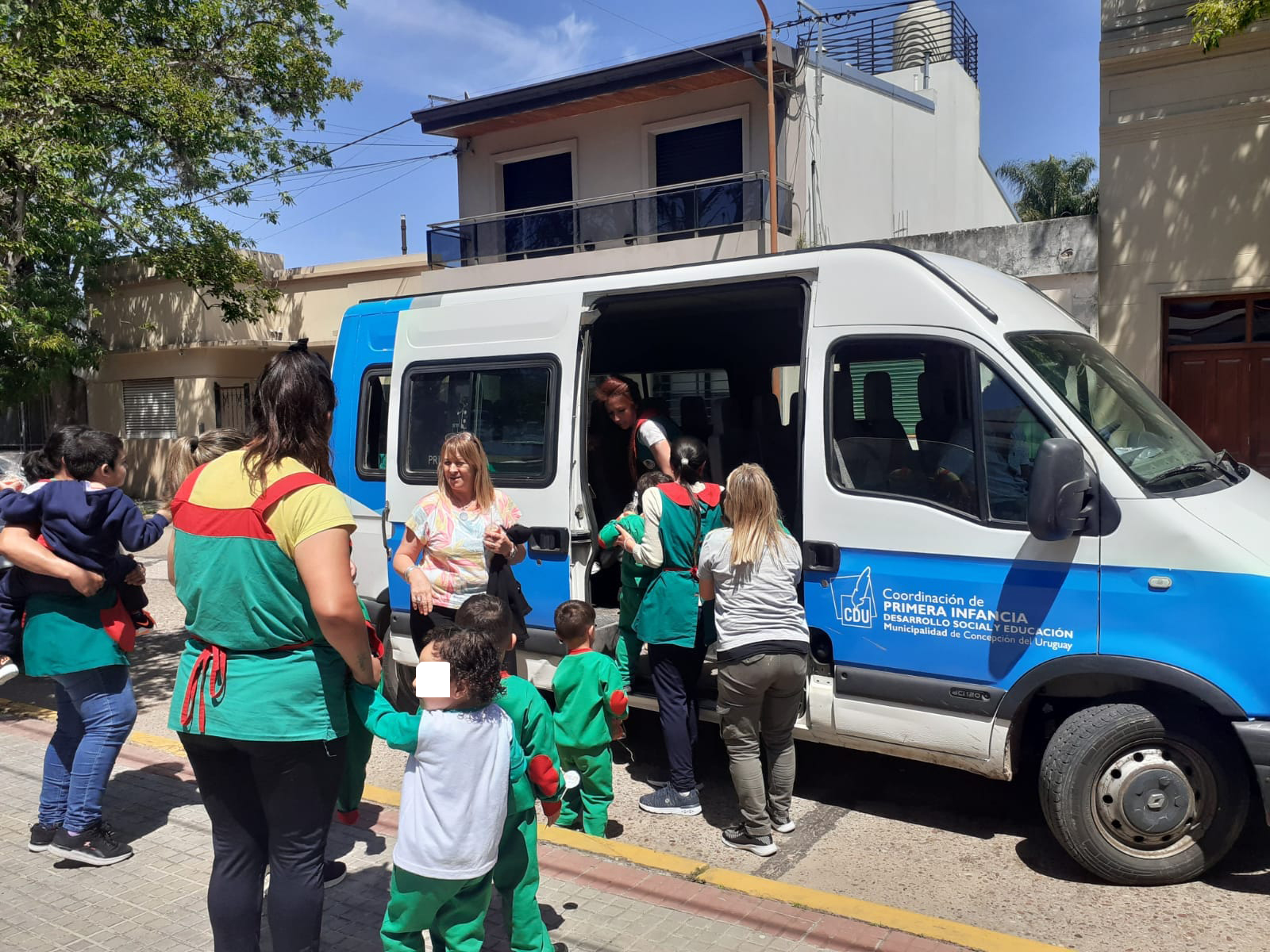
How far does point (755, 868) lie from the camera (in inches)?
177

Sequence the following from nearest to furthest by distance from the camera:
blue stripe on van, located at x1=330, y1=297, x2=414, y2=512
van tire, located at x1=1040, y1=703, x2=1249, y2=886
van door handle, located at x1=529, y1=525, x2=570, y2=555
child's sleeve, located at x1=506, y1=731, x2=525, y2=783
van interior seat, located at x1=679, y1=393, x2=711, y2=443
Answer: child's sleeve, located at x1=506, y1=731, x2=525, y2=783
van tire, located at x1=1040, y1=703, x2=1249, y2=886
van door handle, located at x1=529, y1=525, x2=570, y2=555
blue stripe on van, located at x1=330, y1=297, x2=414, y2=512
van interior seat, located at x1=679, y1=393, x2=711, y2=443

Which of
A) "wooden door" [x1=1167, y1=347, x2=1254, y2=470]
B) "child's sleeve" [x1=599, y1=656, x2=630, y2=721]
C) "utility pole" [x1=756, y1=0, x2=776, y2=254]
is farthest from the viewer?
"utility pole" [x1=756, y1=0, x2=776, y2=254]

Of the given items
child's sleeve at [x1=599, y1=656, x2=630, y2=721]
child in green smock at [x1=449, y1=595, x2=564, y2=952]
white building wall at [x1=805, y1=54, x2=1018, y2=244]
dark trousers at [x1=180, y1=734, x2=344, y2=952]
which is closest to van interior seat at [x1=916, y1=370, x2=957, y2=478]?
child's sleeve at [x1=599, y1=656, x2=630, y2=721]

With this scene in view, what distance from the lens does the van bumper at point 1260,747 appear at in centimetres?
385

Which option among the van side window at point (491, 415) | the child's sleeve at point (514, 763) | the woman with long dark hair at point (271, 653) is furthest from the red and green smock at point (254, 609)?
the van side window at point (491, 415)

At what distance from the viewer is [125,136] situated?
11.4 m

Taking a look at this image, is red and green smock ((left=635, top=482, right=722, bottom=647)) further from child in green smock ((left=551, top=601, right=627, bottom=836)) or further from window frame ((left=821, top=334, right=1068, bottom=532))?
window frame ((left=821, top=334, right=1068, bottom=532))

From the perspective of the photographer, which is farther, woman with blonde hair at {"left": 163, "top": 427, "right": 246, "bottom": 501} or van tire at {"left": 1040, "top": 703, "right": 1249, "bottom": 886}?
van tire at {"left": 1040, "top": 703, "right": 1249, "bottom": 886}

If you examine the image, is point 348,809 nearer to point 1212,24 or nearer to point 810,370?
point 810,370

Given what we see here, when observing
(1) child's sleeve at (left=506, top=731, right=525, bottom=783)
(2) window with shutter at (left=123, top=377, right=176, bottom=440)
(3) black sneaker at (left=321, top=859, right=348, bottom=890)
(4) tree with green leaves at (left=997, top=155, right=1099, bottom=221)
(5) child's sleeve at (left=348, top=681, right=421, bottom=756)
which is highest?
(4) tree with green leaves at (left=997, top=155, right=1099, bottom=221)

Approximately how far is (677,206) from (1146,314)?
8417 millimetres

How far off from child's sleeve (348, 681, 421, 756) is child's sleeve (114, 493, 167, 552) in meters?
1.81

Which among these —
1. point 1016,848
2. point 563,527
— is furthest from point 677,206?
point 1016,848

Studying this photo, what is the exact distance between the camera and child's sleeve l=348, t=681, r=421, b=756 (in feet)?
9.71
